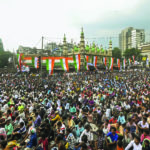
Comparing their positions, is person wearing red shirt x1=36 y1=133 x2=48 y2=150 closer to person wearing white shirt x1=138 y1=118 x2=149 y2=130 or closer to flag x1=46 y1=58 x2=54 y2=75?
person wearing white shirt x1=138 y1=118 x2=149 y2=130

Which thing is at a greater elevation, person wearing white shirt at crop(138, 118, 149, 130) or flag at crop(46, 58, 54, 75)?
flag at crop(46, 58, 54, 75)

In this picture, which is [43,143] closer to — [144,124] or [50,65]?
[144,124]

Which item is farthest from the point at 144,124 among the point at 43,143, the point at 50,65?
the point at 50,65

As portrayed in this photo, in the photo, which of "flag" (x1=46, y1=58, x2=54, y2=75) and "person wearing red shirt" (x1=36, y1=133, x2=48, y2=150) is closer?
"person wearing red shirt" (x1=36, y1=133, x2=48, y2=150)

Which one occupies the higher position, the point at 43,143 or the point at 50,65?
the point at 50,65

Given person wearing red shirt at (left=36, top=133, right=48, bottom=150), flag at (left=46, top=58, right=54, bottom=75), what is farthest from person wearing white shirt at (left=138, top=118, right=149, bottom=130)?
flag at (left=46, top=58, right=54, bottom=75)

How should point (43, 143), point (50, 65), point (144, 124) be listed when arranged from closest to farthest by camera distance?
point (43, 143) → point (144, 124) → point (50, 65)

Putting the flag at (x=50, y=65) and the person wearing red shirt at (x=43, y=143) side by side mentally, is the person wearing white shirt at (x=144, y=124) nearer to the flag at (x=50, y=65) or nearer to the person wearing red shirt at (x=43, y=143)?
the person wearing red shirt at (x=43, y=143)

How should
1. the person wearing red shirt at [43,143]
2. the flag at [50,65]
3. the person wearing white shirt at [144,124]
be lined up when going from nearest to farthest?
the person wearing red shirt at [43,143] < the person wearing white shirt at [144,124] < the flag at [50,65]

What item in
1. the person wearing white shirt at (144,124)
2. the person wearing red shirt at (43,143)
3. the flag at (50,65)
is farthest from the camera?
the flag at (50,65)

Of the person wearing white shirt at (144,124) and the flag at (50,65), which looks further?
the flag at (50,65)

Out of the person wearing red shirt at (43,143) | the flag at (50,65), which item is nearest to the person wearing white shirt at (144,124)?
the person wearing red shirt at (43,143)

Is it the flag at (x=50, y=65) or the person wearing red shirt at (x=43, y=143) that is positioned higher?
the flag at (x=50, y=65)

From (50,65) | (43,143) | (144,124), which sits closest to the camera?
(43,143)
